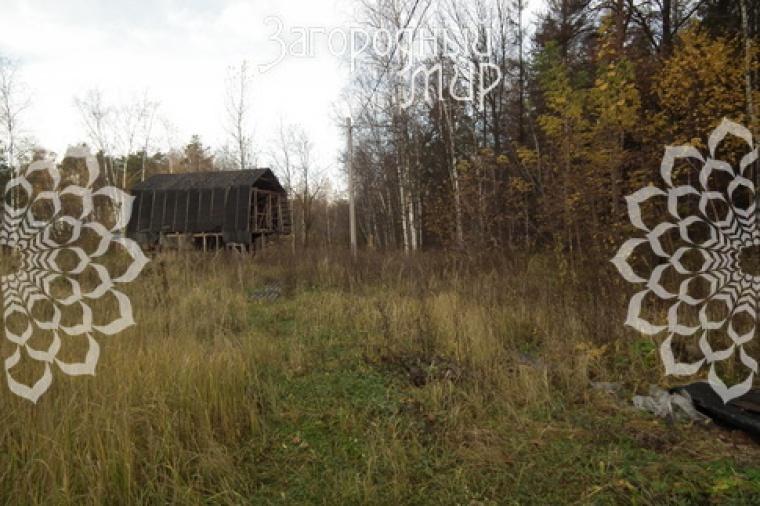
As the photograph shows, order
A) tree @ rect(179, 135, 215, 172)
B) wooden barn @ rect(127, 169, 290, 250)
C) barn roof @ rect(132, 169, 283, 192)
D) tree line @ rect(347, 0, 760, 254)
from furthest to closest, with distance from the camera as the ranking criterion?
1. tree @ rect(179, 135, 215, 172)
2. barn roof @ rect(132, 169, 283, 192)
3. wooden barn @ rect(127, 169, 290, 250)
4. tree line @ rect(347, 0, 760, 254)

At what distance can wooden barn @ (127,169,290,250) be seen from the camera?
1973 centimetres

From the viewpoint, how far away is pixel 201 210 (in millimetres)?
20141

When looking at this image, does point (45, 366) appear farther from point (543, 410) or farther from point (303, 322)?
point (543, 410)

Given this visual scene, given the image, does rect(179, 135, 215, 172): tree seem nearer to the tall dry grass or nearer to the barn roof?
the barn roof

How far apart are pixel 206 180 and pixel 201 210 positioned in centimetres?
176

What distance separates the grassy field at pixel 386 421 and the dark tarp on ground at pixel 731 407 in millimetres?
93

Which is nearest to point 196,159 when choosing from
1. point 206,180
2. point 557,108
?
point 206,180

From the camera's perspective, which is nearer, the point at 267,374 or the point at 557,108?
the point at 267,374

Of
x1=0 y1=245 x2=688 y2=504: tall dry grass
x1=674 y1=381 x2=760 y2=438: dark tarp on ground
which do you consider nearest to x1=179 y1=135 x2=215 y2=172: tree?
x1=0 y1=245 x2=688 y2=504: tall dry grass

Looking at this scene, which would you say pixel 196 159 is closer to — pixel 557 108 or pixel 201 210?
pixel 201 210

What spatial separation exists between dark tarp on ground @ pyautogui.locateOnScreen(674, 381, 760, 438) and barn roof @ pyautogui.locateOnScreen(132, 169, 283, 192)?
19.3 meters

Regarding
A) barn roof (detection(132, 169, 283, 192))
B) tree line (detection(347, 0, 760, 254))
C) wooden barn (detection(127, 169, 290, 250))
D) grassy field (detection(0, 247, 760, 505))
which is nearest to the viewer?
grassy field (detection(0, 247, 760, 505))

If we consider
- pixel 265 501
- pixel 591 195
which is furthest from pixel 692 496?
pixel 591 195

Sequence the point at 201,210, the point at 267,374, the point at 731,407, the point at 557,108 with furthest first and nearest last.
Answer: the point at 201,210, the point at 557,108, the point at 267,374, the point at 731,407
